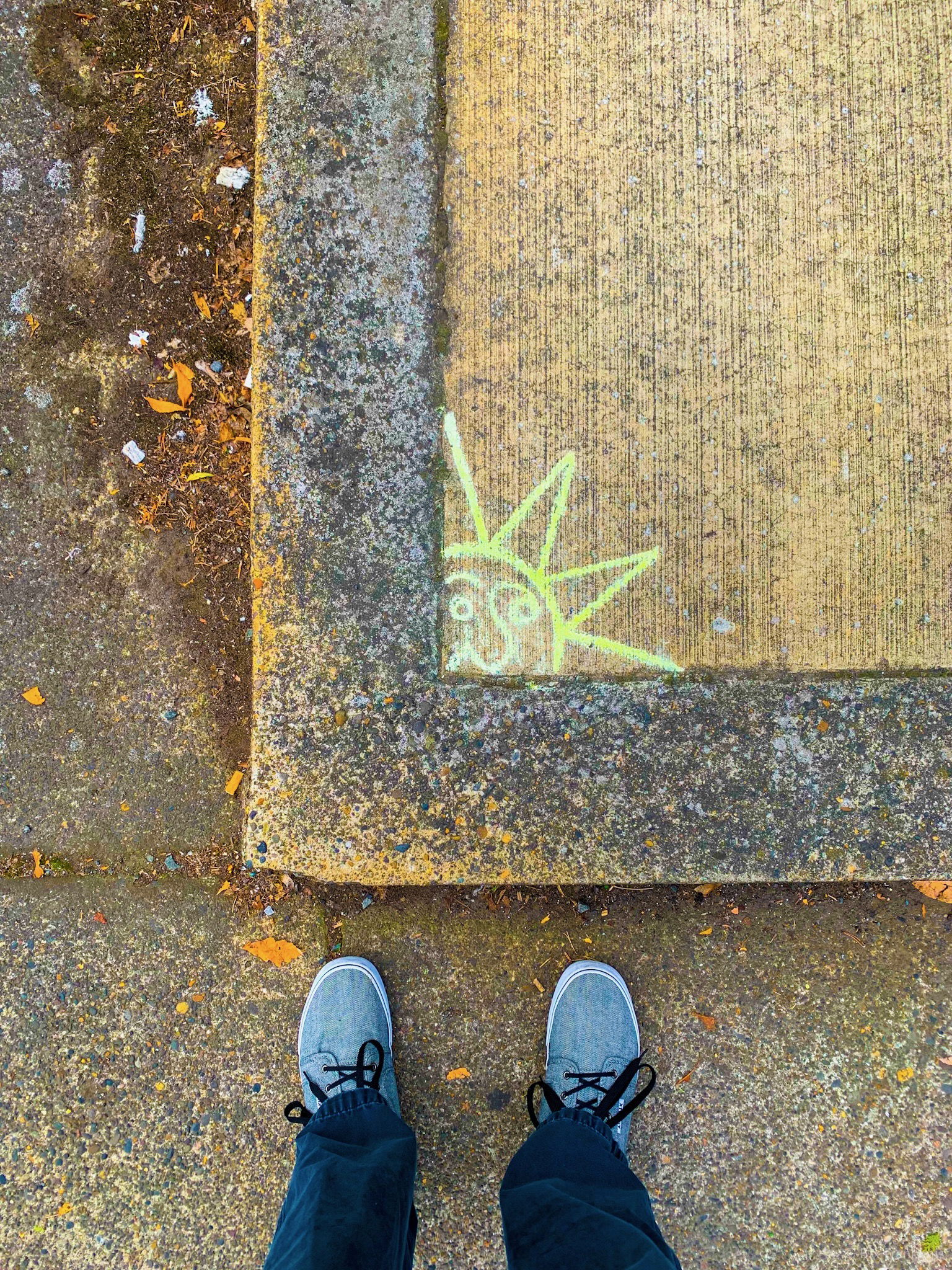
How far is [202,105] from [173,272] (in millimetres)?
466

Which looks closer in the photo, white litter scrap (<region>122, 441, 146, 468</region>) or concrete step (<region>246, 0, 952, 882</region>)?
concrete step (<region>246, 0, 952, 882</region>)

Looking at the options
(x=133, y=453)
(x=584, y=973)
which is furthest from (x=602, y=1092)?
(x=133, y=453)

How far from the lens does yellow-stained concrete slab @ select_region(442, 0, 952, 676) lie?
1.73m

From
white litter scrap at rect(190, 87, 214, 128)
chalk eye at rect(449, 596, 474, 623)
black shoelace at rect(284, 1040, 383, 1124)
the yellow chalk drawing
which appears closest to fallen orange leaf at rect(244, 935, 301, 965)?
black shoelace at rect(284, 1040, 383, 1124)

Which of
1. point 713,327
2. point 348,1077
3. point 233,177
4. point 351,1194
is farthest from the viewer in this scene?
point 233,177

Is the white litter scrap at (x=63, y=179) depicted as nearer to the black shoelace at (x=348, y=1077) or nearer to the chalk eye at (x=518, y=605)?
the chalk eye at (x=518, y=605)

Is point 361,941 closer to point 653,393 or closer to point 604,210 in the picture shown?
point 653,393

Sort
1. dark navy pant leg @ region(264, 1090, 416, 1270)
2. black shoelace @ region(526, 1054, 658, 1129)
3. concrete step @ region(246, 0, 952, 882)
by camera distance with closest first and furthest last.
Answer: dark navy pant leg @ region(264, 1090, 416, 1270), concrete step @ region(246, 0, 952, 882), black shoelace @ region(526, 1054, 658, 1129)

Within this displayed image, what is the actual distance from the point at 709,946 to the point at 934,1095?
2.25 ft

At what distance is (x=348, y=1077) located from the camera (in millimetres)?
1901

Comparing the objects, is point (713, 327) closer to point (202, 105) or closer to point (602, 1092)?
point (202, 105)

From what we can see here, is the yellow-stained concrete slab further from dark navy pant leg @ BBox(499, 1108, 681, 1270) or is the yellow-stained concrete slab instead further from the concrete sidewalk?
dark navy pant leg @ BBox(499, 1108, 681, 1270)

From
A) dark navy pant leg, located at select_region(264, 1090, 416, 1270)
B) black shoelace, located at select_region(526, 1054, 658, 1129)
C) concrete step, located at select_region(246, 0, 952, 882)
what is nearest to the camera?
dark navy pant leg, located at select_region(264, 1090, 416, 1270)

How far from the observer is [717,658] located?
174 centimetres
